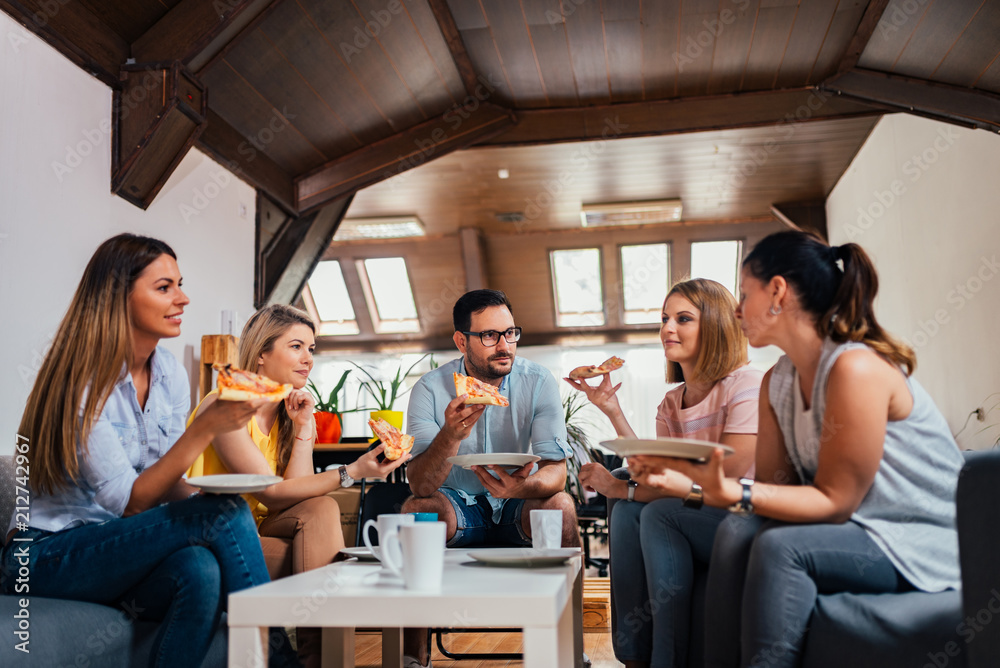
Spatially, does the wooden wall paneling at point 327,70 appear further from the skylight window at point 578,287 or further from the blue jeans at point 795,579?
the skylight window at point 578,287

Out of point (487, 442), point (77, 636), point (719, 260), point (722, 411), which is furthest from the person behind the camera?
point (719, 260)

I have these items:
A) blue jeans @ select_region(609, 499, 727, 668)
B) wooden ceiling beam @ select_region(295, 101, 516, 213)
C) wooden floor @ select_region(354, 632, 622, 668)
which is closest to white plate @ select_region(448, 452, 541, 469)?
blue jeans @ select_region(609, 499, 727, 668)

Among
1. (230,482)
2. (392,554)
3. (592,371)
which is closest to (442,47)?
(592,371)

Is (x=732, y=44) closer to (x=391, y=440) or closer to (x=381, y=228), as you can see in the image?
(x=391, y=440)

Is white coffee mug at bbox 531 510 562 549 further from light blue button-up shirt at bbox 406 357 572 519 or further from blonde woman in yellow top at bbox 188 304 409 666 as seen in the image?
light blue button-up shirt at bbox 406 357 572 519

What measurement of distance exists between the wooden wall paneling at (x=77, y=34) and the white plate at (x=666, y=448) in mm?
2478

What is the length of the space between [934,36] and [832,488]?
3.17 m

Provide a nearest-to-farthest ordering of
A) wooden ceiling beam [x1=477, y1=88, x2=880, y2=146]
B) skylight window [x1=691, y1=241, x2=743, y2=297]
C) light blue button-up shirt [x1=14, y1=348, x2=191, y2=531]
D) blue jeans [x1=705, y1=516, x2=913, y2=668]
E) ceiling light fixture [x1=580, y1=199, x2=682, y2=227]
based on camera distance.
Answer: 1. blue jeans [x1=705, y1=516, x2=913, y2=668]
2. light blue button-up shirt [x1=14, y1=348, x2=191, y2=531]
3. wooden ceiling beam [x1=477, y1=88, x2=880, y2=146]
4. ceiling light fixture [x1=580, y1=199, x2=682, y2=227]
5. skylight window [x1=691, y1=241, x2=743, y2=297]

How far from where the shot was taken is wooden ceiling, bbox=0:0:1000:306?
126 inches

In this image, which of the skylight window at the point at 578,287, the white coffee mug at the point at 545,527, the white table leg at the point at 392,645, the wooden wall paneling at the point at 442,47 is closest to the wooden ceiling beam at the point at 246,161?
the wooden wall paneling at the point at 442,47

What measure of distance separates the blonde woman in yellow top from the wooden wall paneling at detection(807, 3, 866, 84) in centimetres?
302

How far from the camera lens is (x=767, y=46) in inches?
159

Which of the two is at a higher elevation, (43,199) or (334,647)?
(43,199)

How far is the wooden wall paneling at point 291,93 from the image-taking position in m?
3.46
